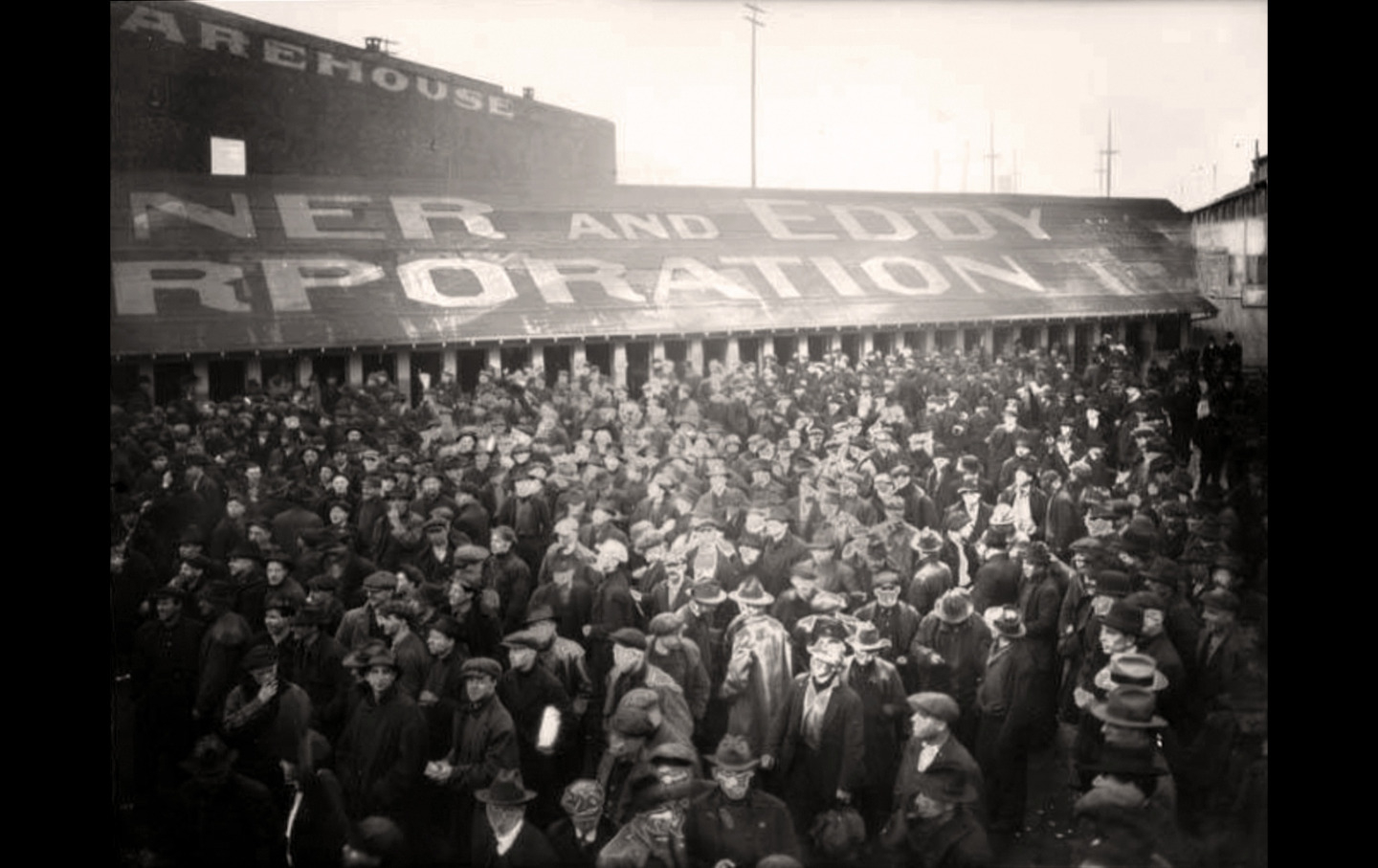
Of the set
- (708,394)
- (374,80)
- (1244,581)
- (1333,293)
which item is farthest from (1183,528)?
(374,80)

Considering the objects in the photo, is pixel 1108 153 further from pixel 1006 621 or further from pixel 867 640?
pixel 867 640

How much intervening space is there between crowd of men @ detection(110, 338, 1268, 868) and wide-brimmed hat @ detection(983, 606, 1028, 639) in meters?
0.01

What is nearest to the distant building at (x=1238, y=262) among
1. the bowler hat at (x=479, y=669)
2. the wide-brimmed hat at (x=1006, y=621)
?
the wide-brimmed hat at (x=1006, y=621)

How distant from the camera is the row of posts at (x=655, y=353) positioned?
597cm

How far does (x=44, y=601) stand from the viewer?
5.43 metres

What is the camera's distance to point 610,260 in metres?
6.35

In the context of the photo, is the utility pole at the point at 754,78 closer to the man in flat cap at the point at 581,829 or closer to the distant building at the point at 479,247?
the distant building at the point at 479,247

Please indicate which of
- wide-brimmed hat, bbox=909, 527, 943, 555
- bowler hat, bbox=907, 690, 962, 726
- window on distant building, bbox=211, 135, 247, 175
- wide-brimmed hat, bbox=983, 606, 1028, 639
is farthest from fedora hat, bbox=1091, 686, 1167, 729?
window on distant building, bbox=211, 135, 247, 175

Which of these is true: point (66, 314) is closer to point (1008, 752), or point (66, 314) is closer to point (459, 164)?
point (459, 164)

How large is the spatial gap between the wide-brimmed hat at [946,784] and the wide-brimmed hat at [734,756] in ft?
3.00

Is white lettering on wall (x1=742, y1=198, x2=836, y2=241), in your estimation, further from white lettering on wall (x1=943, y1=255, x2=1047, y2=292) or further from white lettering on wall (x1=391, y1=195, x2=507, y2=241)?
white lettering on wall (x1=391, y1=195, x2=507, y2=241)

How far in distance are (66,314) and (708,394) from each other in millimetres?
3619

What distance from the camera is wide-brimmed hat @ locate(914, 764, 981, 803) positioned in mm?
5520

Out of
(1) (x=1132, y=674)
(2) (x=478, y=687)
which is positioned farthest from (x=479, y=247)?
(1) (x=1132, y=674)
